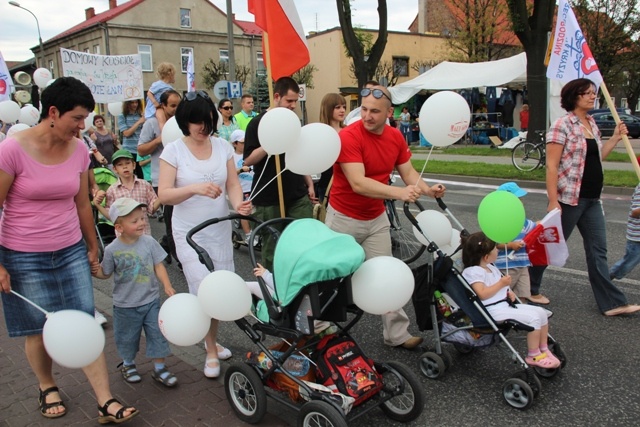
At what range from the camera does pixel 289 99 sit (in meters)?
4.42

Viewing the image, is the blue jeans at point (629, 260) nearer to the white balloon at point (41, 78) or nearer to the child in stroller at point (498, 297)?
the child in stroller at point (498, 297)

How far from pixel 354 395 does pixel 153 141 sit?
4162mm

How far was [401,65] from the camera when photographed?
43.7 meters

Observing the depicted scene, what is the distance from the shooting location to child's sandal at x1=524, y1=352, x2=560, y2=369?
3.46 meters

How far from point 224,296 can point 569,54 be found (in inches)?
160

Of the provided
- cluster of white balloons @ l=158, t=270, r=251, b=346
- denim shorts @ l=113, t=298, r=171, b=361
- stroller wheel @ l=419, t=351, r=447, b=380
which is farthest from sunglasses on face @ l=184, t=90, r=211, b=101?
stroller wheel @ l=419, t=351, r=447, b=380

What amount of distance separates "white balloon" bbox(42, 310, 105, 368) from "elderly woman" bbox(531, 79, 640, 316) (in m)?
3.62

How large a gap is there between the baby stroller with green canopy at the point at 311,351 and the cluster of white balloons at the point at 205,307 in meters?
0.15

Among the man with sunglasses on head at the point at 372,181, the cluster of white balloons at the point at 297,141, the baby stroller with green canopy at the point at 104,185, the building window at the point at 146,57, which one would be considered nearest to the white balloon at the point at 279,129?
the cluster of white balloons at the point at 297,141

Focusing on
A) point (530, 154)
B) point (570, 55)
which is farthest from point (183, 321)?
point (530, 154)

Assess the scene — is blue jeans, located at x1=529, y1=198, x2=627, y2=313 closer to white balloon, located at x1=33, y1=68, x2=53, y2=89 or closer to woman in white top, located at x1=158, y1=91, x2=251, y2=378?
woman in white top, located at x1=158, y1=91, x2=251, y2=378

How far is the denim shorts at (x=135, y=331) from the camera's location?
371 cm

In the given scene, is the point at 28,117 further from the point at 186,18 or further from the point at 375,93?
the point at 186,18

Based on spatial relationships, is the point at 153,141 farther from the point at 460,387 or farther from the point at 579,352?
the point at 579,352
